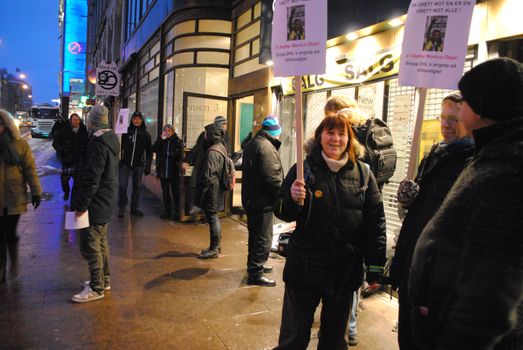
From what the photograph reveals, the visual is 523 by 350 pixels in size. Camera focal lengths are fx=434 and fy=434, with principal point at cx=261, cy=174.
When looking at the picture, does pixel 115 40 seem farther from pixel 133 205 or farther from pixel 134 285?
pixel 134 285

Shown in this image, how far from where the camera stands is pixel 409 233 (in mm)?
2352

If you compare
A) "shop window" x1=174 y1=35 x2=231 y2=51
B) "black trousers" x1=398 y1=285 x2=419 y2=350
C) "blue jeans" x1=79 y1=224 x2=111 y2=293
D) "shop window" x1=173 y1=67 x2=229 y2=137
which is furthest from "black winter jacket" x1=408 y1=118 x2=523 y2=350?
"shop window" x1=174 y1=35 x2=231 y2=51

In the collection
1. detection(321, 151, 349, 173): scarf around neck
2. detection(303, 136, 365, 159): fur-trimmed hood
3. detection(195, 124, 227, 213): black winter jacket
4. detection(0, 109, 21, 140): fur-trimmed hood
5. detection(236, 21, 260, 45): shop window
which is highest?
detection(236, 21, 260, 45): shop window

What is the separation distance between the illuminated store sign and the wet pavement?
6904 cm

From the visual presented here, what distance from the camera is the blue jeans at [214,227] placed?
6.00 metres

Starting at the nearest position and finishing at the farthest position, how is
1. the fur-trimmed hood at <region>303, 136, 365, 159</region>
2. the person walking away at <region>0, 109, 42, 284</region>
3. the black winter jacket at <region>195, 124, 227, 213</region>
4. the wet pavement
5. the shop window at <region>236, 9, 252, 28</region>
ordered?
the fur-trimmed hood at <region>303, 136, 365, 159</region> → the wet pavement → the person walking away at <region>0, 109, 42, 284</region> → the black winter jacket at <region>195, 124, 227, 213</region> → the shop window at <region>236, 9, 252, 28</region>

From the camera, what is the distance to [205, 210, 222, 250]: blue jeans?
5996 millimetres

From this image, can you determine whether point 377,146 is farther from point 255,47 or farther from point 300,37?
point 255,47

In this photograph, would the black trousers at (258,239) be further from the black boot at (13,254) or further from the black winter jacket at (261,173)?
the black boot at (13,254)

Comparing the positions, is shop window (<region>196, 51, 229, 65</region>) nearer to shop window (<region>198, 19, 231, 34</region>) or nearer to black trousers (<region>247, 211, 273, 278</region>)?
shop window (<region>198, 19, 231, 34</region>)

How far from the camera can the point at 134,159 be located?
9.01m

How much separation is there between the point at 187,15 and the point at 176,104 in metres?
2.20

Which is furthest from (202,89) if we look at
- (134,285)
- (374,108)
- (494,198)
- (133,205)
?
(494,198)

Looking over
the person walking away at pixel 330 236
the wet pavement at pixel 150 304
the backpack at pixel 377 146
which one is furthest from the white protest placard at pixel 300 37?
the wet pavement at pixel 150 304
